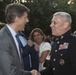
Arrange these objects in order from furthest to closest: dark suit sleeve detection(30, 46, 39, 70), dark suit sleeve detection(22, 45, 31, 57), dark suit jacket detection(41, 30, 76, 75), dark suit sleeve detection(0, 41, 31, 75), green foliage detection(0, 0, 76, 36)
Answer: green foliage detection(0, 0, 76, 36) < dark suit sleeve detection(30, 46, 39, 70) < dark suit sleeve detection(22, 45, 31, 57) < dark suit jacket detection(41, 30, 76, 75) < dark suit sleeve detection(0, 41, 31, 75)

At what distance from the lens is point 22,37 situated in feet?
18.6

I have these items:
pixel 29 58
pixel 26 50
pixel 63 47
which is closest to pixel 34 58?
pixel 29 58

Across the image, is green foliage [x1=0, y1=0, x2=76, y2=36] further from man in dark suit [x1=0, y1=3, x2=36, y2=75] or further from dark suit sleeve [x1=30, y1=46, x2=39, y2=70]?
man in dark suit [x1=0, y1=3, x2=36, y2=75]

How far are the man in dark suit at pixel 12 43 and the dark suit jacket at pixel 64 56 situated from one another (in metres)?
0.77

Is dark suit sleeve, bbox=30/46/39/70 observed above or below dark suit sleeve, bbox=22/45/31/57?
below

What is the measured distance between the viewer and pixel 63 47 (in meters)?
4.52

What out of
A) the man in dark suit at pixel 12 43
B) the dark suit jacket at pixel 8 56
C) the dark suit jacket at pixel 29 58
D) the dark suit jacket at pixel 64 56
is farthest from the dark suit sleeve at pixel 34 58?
the dark suit jacket at pixel 8 56

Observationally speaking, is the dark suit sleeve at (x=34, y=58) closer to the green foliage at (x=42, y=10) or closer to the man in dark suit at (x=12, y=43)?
the man in dark suit at (x=12, y=43)

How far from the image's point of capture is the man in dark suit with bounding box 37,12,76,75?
4.38 meters

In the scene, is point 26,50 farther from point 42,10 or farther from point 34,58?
point 42,10

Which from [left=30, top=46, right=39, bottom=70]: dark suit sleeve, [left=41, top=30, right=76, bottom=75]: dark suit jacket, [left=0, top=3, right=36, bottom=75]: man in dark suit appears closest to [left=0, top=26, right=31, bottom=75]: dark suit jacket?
[left=0, top=3, right=36, bottom=75]: man in dark suit

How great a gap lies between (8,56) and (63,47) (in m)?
1.27

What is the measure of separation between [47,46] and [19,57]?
2872mm

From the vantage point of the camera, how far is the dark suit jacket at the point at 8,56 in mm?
3436
